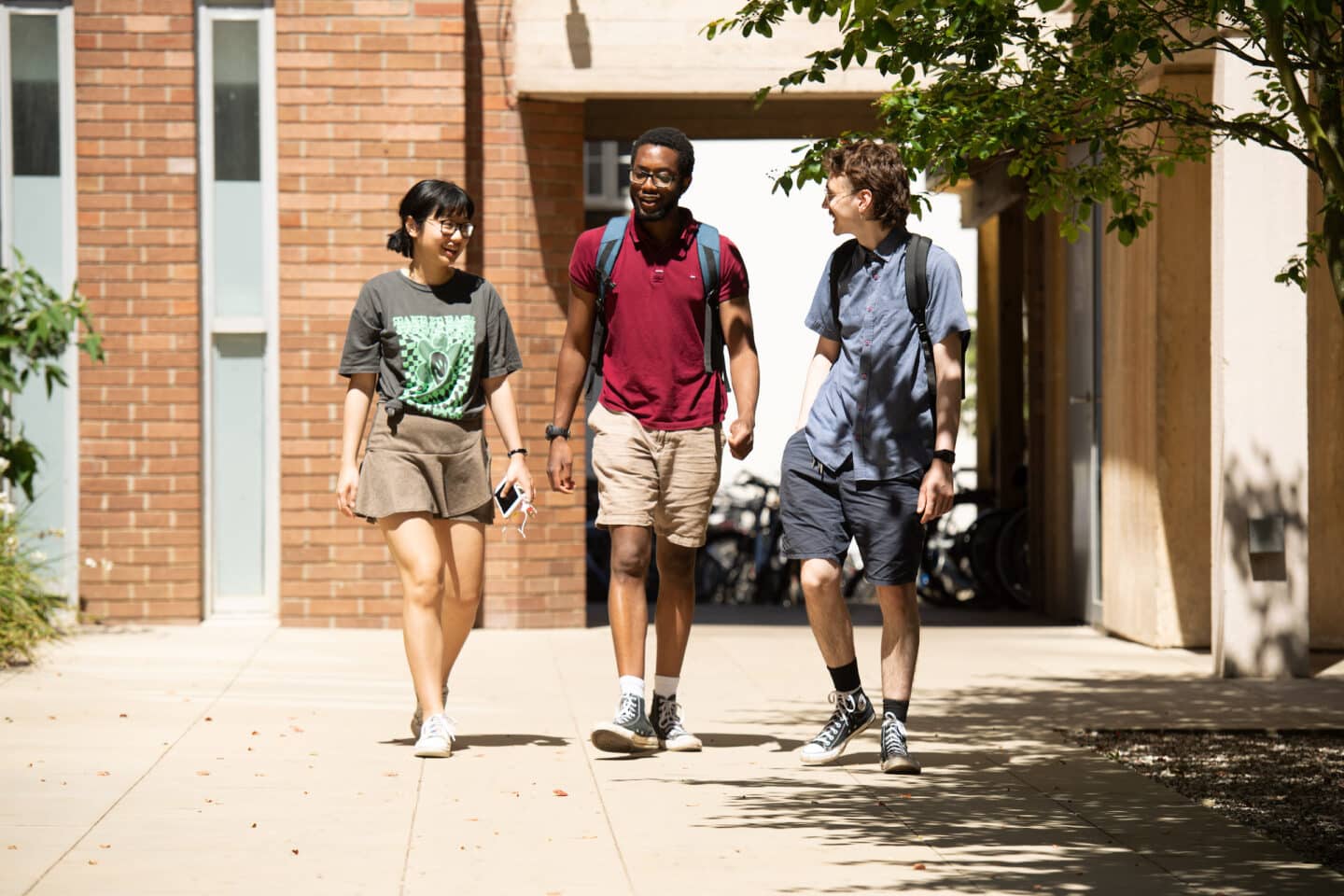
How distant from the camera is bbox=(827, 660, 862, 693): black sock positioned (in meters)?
6.92

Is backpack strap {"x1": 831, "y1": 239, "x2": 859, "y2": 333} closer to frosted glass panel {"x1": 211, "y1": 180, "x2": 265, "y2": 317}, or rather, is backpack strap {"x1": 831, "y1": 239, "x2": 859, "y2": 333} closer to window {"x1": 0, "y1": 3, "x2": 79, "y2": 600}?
frosted glass panel {"x1": 211, "y1": 180, "x2": 265, "y2": 317}

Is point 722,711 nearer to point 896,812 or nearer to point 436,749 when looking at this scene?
point 436,749

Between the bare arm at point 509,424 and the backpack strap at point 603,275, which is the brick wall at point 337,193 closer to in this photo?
the bare arm at point 509,424

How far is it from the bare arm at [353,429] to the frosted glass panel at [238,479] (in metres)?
5.19

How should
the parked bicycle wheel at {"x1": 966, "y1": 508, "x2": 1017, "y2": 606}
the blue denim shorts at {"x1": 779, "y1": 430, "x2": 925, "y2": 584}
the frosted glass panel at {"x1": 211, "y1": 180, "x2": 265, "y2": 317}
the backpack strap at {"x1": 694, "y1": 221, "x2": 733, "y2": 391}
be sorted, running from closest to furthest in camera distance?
1. the blue denim shorts at {"x1": 779, "y1": 430, "x2": 925, "y2": 584}
2. the backpack strap at {"x1": 694, "y1": 221, "x2": 733, "y2": 391}
3. the frosted glass panel at {"x1": 211, "y1": 180, "x2": 265, "y2": 317}
4. the parked bicycle wheel at {"x1": 966, "y1": 508, "x2": 1017, "y2": 606}

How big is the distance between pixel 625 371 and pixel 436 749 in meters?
1.45

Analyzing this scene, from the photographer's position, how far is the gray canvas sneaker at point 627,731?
6828 mm

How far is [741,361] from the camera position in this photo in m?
7.09

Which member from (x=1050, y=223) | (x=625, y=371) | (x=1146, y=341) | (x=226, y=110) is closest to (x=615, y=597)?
(x=625, y=371)

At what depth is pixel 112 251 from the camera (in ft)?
39.0

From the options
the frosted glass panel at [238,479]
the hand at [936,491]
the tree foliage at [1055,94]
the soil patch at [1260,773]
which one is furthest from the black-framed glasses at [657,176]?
the frosted glass panel at [238,479]

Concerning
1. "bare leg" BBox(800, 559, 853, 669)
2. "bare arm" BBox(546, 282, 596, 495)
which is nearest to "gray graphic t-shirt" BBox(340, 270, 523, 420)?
"bare arm" BBox(546, 282, 596, 495)

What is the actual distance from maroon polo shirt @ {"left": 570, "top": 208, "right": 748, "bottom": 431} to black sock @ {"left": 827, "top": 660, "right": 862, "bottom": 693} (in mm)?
973

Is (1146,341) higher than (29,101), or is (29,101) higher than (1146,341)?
(29,101)
